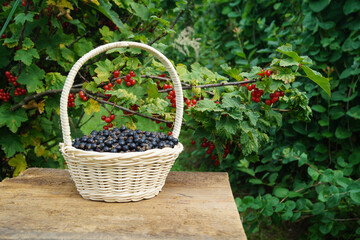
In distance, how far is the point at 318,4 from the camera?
2.56m

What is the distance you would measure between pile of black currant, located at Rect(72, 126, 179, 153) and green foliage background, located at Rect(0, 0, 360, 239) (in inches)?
7.6

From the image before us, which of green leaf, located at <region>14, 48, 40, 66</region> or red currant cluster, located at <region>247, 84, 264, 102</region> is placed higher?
green leaf, located at <region>14, 48, 40, 66</region>

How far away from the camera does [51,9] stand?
77.6 inches

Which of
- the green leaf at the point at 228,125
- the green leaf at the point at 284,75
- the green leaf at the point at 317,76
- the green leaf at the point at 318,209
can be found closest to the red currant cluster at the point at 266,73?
the green leaf at the point at 284,75

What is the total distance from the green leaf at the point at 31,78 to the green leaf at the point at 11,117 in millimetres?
220

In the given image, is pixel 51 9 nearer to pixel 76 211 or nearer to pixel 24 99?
pixel 24 99

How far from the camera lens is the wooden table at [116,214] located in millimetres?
1238

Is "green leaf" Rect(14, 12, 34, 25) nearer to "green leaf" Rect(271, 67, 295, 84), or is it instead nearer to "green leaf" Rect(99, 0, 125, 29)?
"green leaf" Rect(99, 0, 125, 29)

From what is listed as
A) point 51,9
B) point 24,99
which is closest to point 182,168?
point 24,99

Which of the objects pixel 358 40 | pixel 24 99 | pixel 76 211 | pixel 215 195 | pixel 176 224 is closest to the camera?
pixel 176 224

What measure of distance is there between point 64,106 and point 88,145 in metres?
0.21

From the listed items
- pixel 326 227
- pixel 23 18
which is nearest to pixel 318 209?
pixel 326 227

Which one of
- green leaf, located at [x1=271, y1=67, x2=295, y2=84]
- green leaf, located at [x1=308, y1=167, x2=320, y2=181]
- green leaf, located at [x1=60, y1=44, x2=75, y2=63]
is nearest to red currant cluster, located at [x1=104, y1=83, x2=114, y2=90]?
green leaf, located at [x1=60, y1=44, x2=75, y2=63]

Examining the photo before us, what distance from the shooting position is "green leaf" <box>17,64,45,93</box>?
2.00 metres
